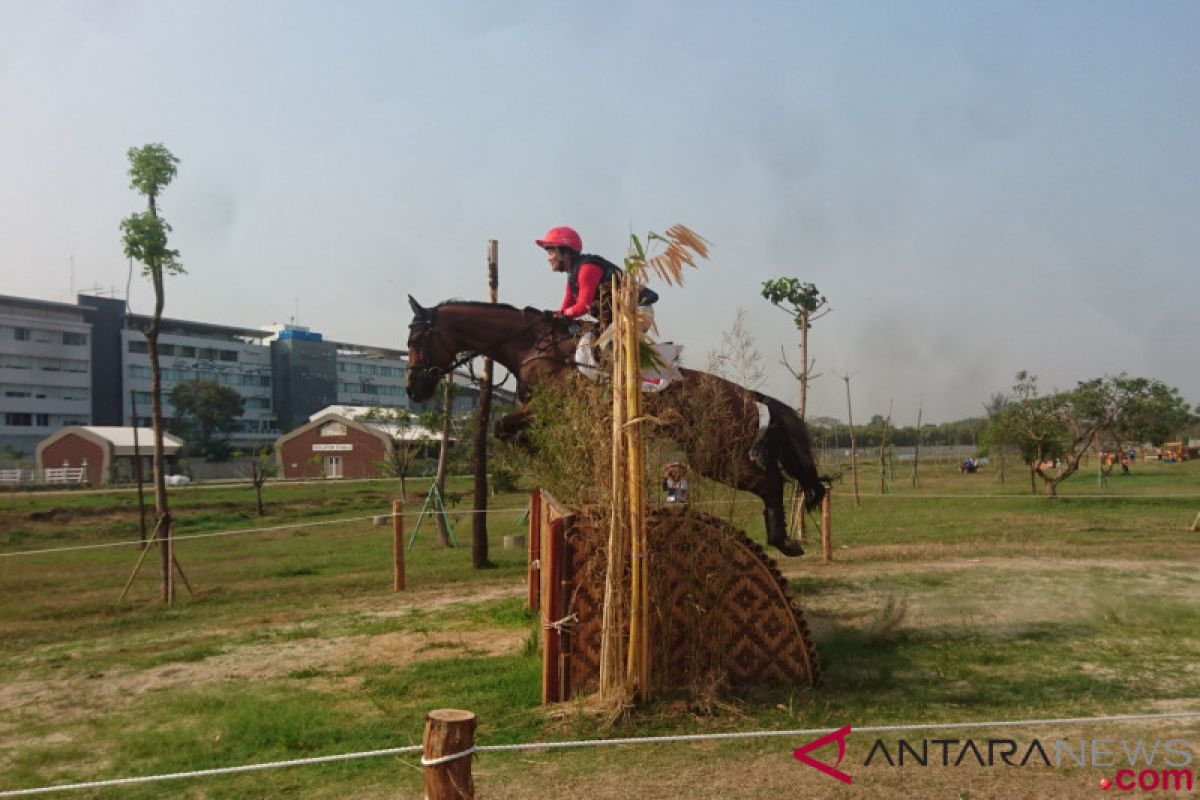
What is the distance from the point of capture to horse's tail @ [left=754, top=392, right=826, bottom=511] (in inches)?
290

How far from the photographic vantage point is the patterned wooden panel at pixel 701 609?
5.22 meters

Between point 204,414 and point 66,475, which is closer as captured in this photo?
point 66,475

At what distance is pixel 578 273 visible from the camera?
6887 millimetres

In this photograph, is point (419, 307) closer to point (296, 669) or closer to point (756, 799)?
point (296, 669)

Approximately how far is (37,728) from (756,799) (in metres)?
4.45

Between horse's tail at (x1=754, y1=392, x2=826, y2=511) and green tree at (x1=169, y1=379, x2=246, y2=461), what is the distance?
Answer: 175 feet

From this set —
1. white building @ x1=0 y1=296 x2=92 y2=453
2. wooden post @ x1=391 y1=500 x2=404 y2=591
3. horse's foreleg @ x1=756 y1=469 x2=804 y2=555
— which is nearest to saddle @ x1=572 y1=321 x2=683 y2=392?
horse's foreleg @ x1=756 y1=469 x2=804 y2=555

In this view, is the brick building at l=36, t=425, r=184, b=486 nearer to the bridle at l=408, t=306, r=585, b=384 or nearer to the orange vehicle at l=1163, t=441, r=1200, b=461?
the bridle at l=408, t=306, r=585, b=384

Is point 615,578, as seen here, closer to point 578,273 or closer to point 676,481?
point 676,481

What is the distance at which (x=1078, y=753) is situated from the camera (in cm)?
422

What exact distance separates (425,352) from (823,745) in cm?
430

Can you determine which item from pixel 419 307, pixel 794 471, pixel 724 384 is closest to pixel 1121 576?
pixel 794 471

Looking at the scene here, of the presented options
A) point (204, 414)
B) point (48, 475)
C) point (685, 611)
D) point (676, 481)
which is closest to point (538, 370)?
point (676, 481)

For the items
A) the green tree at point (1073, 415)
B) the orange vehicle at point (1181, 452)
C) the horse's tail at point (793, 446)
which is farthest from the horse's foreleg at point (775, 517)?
the orange vehicle at point (1181, 452)
